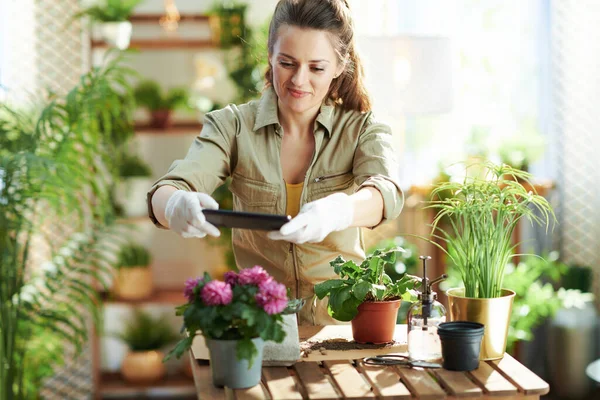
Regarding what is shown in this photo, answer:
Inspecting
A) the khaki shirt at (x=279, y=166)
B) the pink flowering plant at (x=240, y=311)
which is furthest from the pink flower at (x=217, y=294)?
the khaki shirt at (x=279, y=166)

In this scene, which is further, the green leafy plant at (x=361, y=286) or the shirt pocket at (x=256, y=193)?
the shirt pocket at (x=256, y=193)

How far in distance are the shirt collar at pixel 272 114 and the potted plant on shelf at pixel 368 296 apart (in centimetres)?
45

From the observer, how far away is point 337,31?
2.07 metres

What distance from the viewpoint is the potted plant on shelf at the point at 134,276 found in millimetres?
4508

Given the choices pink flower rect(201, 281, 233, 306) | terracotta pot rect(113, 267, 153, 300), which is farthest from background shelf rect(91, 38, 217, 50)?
pink flower rect(201, 281, 233, 306)

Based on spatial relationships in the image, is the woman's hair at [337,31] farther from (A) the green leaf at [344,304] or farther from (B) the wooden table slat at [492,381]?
(B) the wooden table slat at [492,381]

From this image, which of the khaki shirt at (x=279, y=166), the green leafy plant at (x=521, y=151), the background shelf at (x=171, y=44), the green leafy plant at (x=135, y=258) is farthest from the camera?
the background shelf at (x=171, y=44)

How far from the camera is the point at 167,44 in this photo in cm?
460

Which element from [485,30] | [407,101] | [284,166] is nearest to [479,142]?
[485,30]

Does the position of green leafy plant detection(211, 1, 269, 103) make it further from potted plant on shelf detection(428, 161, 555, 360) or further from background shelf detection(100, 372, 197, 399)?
potted plant on shelf detection(428, 161, 555, 360)

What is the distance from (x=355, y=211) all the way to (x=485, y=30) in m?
2.98

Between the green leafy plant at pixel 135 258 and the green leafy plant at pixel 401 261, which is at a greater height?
the green leafy plant at pixel 401 261

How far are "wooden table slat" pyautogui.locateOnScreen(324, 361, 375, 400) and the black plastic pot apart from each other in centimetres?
18

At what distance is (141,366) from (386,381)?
10.2 feet
